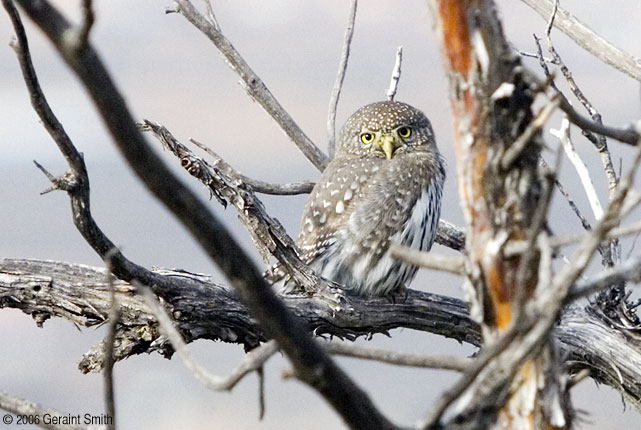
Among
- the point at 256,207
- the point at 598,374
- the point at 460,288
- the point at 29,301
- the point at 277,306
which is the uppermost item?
the point at 256,207

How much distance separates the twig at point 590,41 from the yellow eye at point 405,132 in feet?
4.12

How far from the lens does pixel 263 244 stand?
3.83 metres

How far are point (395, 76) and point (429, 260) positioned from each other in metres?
3.79

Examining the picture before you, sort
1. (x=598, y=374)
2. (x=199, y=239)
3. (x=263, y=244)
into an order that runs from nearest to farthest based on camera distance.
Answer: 1. (x=199, y=239)
2. (x=263, y=244)
3. (x=598, y=374)

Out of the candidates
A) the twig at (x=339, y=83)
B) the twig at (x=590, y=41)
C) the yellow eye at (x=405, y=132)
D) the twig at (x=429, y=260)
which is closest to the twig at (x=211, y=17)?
the twig at (x=339, y=83)

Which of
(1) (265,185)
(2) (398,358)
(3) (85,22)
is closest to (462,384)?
(2) (398,358)

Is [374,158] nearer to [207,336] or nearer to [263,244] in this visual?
[263,244]

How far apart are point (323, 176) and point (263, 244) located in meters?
1.43

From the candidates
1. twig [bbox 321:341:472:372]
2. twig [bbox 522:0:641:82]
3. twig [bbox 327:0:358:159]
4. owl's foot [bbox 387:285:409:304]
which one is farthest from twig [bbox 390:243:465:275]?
twig [bbox 327:0:358:159]

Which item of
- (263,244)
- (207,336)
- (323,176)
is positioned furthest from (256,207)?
(323,176)

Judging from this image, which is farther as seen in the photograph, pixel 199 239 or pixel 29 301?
pixel 29 301

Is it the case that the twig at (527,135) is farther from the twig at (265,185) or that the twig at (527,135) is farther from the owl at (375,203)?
the owl at (375,203)

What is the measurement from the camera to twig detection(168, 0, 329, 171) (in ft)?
16.5

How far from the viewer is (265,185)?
4.95 m
